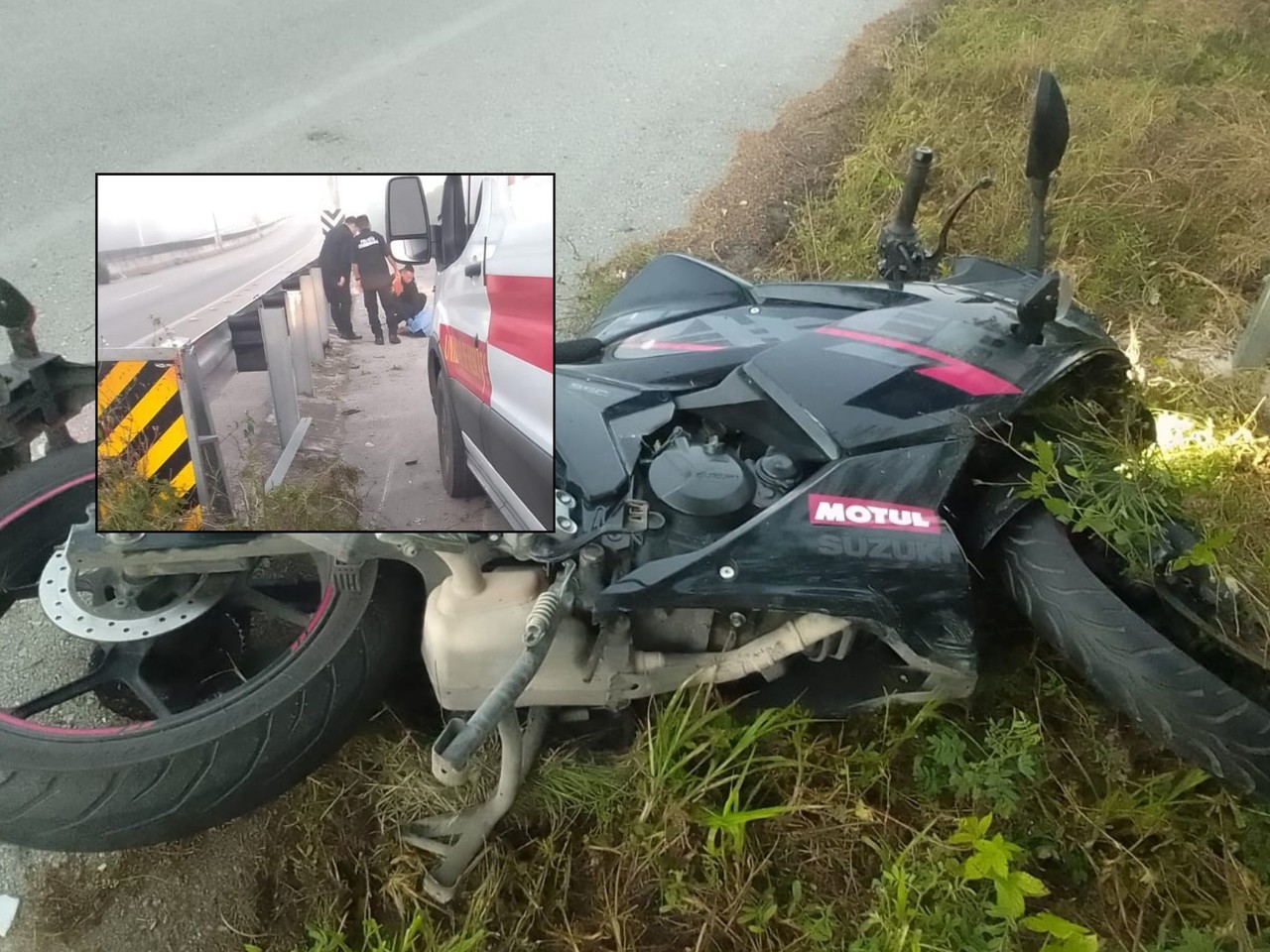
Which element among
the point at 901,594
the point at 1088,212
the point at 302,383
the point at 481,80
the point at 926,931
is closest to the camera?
the point at 302,383

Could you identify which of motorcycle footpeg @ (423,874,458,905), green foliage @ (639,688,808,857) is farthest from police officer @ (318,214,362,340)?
motorcycle footpeg @ (423,874,458,905)

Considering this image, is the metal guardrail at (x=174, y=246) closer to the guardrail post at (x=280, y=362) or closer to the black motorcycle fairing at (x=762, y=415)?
the guardrail post at (x=280, y=362)

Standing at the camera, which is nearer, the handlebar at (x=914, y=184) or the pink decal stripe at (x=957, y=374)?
the pink decal stripe at (x=957, y=374)

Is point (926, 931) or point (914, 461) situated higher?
point (914, 461)

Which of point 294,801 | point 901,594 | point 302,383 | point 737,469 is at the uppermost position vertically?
point 302,383

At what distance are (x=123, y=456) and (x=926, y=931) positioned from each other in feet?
4.48

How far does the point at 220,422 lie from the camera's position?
1.11 m

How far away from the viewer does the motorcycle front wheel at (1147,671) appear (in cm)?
135

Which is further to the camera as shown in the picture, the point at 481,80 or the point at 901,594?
the point at 481,80

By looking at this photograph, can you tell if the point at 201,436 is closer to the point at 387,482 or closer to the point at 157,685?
the point at 387,482

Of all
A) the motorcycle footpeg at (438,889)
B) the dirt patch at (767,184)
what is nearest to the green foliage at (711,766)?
the motorcycle footpeg at (438,889)

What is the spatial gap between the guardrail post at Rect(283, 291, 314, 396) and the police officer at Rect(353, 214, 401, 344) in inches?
2.8

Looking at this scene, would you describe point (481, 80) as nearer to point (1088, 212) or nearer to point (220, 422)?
point (1088, 212)

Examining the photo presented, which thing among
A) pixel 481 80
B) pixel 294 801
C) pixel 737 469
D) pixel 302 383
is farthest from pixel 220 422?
pixel 481 80
